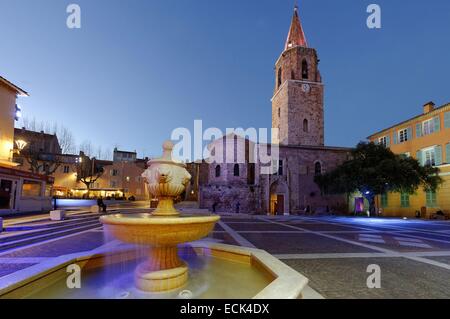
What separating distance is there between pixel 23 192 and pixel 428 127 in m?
39.0

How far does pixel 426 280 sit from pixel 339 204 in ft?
93.4

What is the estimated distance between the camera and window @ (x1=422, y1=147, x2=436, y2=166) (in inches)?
952

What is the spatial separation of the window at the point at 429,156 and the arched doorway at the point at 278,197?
14.5 metres

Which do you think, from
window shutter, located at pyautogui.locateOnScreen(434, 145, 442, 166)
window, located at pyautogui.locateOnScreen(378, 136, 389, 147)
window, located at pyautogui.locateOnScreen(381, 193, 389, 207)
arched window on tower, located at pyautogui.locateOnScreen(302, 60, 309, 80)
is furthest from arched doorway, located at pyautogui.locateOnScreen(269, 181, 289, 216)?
arched window on tower, located at pyautogui.locateOnScreen(302, 60, 309, 80)

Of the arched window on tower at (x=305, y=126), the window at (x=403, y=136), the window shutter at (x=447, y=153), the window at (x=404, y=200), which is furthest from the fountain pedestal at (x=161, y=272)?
the arched window on tower at (x=305, y=126)

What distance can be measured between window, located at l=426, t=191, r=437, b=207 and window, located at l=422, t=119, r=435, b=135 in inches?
240

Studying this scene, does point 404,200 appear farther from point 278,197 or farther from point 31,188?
point 31,188

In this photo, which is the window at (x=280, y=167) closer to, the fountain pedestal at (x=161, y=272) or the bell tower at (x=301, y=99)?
the bell tower at (x=301, y=99)

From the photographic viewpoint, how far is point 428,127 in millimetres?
24812

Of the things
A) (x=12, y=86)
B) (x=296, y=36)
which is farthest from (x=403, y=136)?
(x=12, y=86)

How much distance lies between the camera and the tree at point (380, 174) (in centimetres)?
2098

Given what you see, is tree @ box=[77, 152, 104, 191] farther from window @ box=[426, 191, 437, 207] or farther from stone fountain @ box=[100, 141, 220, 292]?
window @ box=[426, 191, 437, 207]
